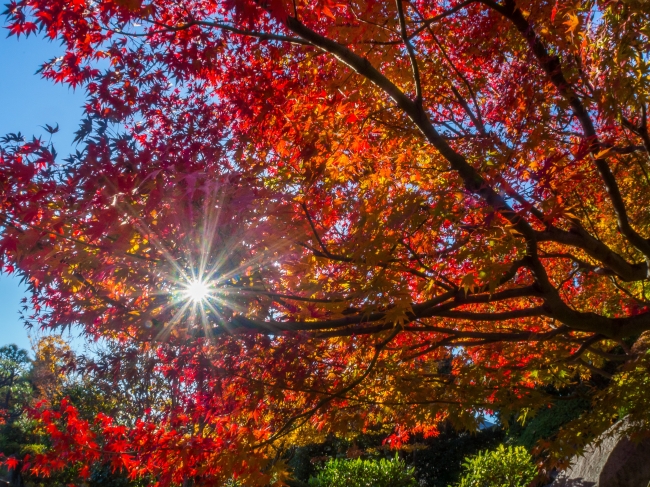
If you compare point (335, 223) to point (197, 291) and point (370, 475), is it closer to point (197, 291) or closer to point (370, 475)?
point (197, 291)

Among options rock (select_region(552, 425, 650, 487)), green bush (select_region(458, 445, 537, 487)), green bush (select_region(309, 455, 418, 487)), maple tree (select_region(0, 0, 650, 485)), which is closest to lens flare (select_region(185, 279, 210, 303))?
maple tree (select_region(0, 0, 650, 485))

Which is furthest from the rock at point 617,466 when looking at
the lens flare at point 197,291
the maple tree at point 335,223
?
the lens flare at point 197,291

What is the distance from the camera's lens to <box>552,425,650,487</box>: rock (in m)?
7.88

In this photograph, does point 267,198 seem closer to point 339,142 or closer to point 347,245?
point 347,245

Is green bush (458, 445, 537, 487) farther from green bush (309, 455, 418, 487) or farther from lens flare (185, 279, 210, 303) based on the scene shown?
lens flare (185, 279, 210, 303)

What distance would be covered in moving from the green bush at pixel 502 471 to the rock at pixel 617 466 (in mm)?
1450

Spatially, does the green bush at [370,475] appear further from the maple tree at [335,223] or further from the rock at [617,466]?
the maple tree at [335,223]

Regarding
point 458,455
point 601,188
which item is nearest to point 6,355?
point 458,455

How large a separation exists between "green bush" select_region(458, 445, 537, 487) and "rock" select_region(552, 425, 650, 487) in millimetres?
1450

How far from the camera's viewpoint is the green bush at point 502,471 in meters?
9.78

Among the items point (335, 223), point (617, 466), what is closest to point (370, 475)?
point (617, 466)

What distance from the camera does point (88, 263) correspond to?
131 inches

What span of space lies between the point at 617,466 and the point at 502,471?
2.48m

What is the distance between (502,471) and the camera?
9906 millimetres
